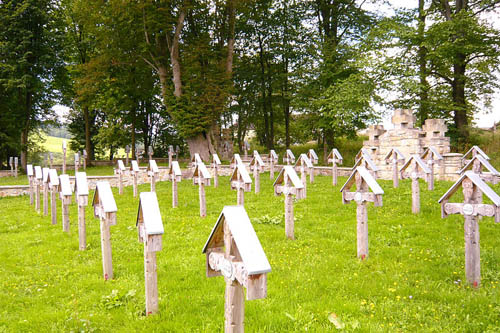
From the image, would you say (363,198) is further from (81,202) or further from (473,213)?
(81,202)

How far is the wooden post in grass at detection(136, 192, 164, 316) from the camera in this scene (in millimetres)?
3969

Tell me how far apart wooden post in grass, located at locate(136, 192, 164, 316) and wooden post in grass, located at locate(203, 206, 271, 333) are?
1170 millimetres

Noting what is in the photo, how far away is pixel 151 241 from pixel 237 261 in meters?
1.68

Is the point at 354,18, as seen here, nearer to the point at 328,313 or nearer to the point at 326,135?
the point at 326,135

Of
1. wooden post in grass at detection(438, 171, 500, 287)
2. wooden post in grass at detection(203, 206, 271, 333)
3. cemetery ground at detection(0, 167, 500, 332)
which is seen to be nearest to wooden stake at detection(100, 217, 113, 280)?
cemetery ground at detection(0, 167, 500, 332)

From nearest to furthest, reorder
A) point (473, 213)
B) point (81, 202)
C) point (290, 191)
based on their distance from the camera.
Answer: point (473, 213), point (81, 202), point (290, 191)

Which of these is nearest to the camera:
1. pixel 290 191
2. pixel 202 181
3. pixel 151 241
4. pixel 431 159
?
pixel 151 241

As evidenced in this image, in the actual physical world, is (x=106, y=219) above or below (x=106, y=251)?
above

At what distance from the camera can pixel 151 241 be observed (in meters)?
3.97

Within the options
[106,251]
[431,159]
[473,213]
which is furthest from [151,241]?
[431,159]

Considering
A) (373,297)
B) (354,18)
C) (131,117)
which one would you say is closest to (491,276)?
(373,297)

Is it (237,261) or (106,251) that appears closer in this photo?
(237,261)

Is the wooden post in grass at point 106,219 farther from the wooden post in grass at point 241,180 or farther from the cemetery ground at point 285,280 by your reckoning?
the wooden post in grass at point 241,180

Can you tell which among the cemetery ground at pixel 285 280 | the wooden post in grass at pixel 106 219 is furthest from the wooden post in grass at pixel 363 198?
the wooden post in grass at pixel 106 219
